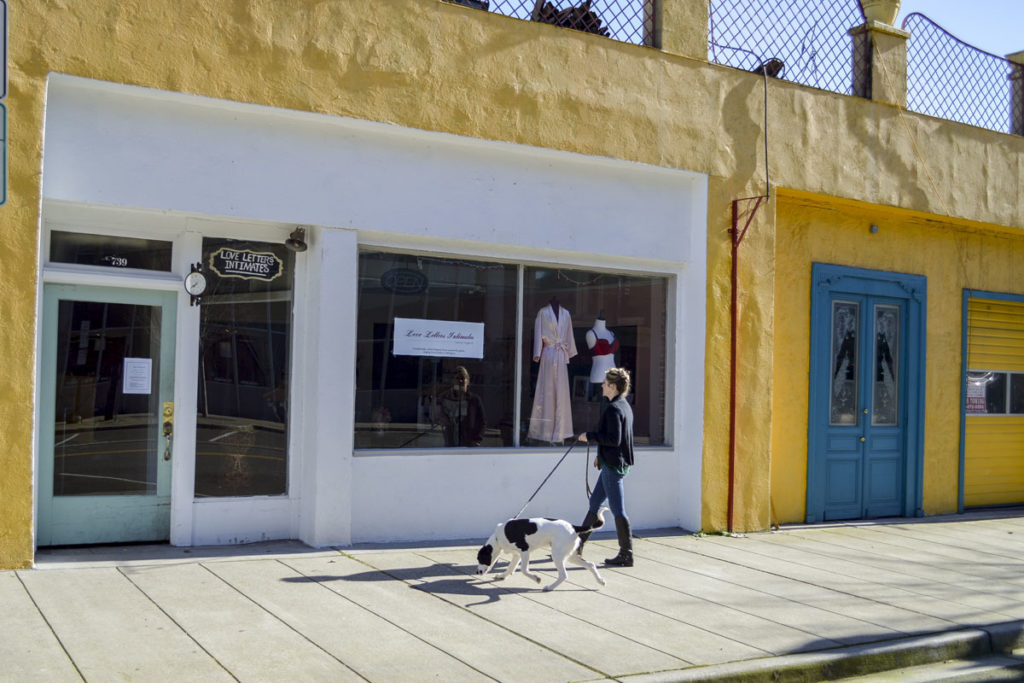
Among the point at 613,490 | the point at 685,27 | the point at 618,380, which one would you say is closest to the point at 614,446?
the point at 613,490

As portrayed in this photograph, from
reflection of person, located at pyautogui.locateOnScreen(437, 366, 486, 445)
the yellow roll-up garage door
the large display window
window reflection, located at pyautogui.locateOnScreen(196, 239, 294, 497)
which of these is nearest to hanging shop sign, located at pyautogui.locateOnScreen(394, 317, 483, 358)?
the large display window

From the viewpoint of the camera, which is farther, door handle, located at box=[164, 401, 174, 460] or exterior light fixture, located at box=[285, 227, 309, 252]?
exterior light fixture, located at box=[285, 227, 309, 252]

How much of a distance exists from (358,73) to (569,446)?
14.2 feet

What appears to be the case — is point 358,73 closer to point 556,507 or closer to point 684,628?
point 556,507

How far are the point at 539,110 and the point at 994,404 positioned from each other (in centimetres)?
861

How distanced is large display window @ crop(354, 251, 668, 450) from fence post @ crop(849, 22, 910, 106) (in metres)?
3.90

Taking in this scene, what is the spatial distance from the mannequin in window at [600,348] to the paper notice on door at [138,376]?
448cm

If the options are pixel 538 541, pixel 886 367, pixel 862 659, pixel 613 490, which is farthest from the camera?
pixel 886 367

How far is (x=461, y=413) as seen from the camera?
32.7 ft

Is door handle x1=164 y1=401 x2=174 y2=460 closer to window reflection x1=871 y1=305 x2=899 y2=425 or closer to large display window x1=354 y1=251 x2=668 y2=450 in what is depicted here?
large display window x1=354 y1=251 x2=668 y2=450

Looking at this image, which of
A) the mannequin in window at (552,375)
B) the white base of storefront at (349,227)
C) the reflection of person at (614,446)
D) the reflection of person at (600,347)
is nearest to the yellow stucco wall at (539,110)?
the white base of storefront at (349,227)

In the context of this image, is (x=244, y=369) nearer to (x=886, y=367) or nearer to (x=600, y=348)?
(x=600, y=348)

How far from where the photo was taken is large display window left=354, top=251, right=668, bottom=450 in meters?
9.55

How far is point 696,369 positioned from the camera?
428 inches
